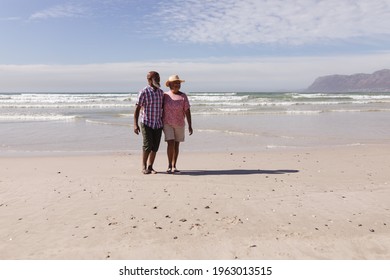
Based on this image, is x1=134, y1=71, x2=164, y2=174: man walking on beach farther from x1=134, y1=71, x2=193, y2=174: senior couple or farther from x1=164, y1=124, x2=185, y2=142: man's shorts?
x1=164, y1=124, x2=185, y2=142: man's shorts

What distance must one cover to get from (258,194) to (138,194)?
162 centimetres

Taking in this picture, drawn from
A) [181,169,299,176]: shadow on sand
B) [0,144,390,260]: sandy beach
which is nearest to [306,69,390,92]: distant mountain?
[181,169,299,176]: shadow on sand

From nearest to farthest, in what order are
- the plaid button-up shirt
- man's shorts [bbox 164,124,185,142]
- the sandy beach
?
the sandy beach < the plaid button-up shirt < man's shorts [bbox 164,124,185,142]

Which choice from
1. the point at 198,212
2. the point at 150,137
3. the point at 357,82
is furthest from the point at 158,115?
the point at 357,82

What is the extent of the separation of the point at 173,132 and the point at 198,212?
2.62 m

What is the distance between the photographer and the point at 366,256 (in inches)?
133

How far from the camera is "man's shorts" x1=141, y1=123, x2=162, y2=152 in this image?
673 cm

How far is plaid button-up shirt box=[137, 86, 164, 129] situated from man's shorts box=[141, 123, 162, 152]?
0.24 feet

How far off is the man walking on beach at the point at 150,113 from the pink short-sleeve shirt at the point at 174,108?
0.34 ft

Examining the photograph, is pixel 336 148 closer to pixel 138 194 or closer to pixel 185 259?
pixel 138 194

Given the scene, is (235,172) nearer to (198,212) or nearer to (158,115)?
(158,115)

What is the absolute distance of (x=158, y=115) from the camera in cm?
673

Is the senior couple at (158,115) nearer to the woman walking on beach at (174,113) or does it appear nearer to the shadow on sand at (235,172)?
the woman walking on beach at (174,113)

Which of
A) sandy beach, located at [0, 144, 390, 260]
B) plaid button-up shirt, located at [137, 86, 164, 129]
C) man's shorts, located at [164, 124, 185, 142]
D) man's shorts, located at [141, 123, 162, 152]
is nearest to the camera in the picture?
sandy beach, located at [0, 144, 390, 260]
